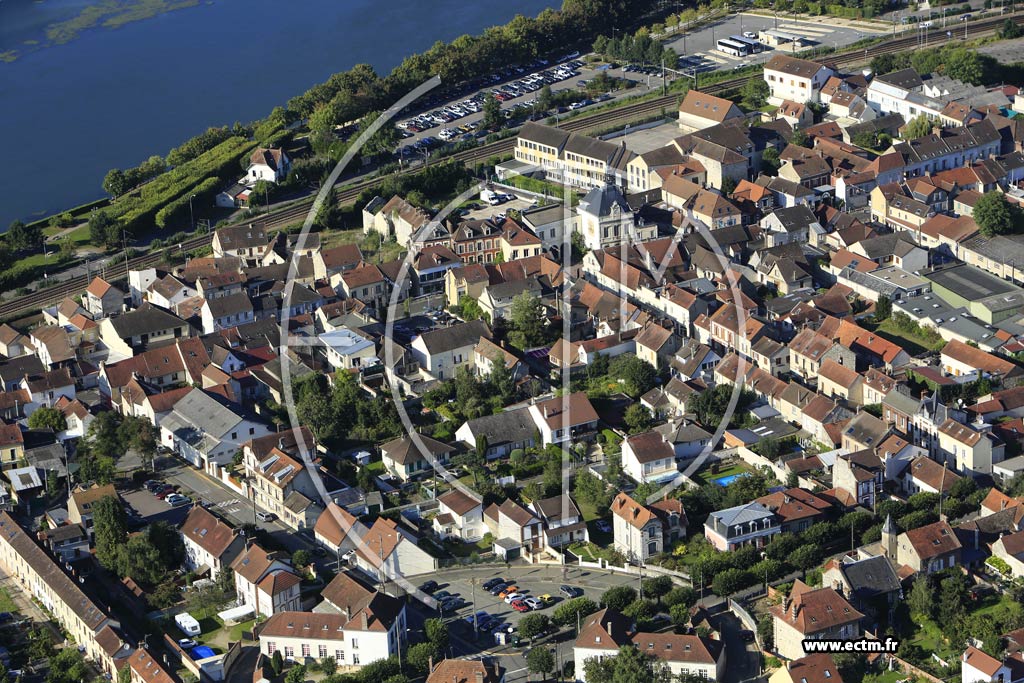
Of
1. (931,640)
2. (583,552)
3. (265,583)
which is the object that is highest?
(265,583)

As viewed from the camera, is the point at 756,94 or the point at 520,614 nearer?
the point at 520,614

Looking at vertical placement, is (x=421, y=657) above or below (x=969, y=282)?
above

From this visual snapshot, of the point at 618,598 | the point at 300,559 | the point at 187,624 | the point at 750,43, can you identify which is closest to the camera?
the point at 618,598

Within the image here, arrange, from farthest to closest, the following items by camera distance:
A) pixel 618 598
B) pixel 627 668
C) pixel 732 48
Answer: pixel 732 48
pixel 618 598
pixel 627 668

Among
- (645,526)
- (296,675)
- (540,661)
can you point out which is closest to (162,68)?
(645,526)

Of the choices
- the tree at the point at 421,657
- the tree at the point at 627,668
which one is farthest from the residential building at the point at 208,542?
the tree at the point at 627,668

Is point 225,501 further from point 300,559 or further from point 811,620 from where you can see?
point 811,620

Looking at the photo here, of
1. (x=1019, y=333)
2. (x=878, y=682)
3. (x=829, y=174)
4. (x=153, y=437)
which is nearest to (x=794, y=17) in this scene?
(x=829, y=174)
